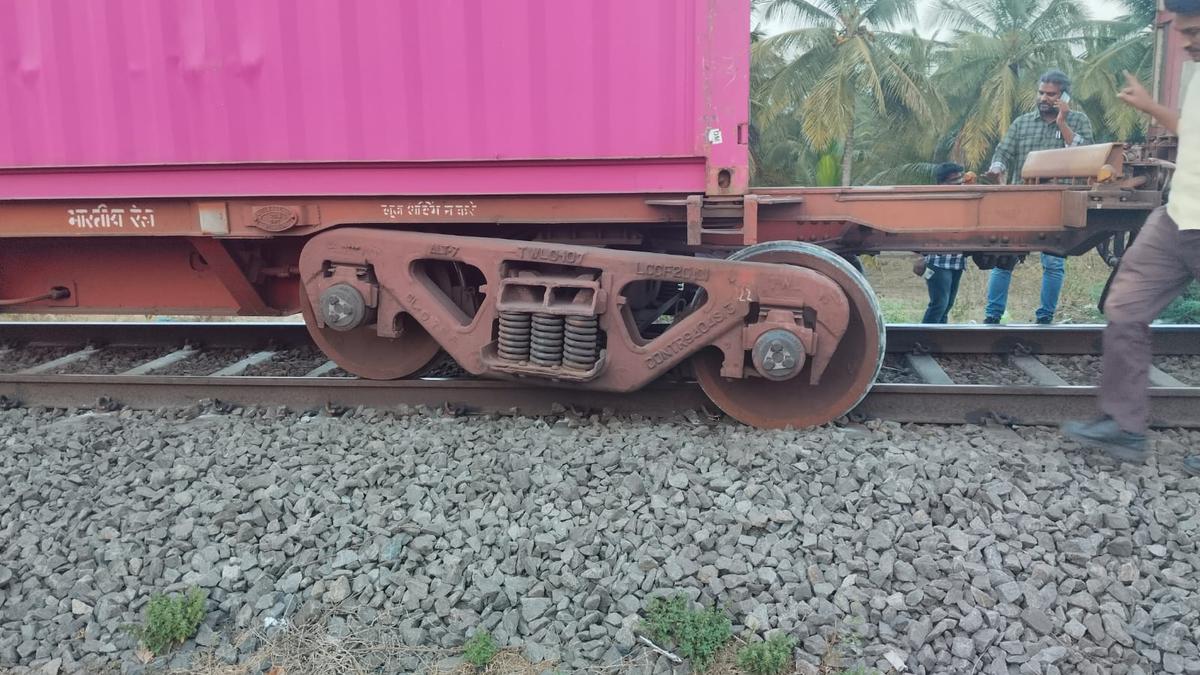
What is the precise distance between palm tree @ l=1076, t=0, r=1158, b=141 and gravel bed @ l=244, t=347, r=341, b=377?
27516 millimetres

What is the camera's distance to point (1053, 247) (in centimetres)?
488

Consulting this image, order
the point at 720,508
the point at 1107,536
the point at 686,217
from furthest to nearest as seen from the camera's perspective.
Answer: the point at 686,217 < the point at 720,508 < the point at 1107,536

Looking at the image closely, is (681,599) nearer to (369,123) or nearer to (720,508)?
(720,508)

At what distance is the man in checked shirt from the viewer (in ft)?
21.5

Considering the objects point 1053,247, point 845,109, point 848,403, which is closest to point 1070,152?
point 1053,247

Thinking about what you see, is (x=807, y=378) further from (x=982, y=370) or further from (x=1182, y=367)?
(x=1182, y=367)

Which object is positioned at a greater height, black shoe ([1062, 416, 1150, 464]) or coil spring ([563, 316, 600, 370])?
coil spring ([563, 316, 600, 370])

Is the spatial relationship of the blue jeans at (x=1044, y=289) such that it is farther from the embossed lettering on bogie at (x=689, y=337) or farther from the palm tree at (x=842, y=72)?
the palm tree at (x=842, y=72)

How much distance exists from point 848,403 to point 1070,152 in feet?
6.46

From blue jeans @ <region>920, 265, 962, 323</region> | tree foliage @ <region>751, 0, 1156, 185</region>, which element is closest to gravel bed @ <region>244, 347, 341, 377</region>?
blue jeans @ <region>920, 265, 962, 323</region>

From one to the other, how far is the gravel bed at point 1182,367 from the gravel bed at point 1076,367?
1.21ft

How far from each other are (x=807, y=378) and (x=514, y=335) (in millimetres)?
1604

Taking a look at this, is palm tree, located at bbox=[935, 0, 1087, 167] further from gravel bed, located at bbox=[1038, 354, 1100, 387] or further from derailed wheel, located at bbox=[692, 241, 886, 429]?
derailed wheel, located at bbox=[692, 241, 886, 429]

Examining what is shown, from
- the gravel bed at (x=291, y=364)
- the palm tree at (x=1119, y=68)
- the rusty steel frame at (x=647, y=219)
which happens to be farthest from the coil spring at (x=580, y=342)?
the palm tree at (x=1119, y=68)
